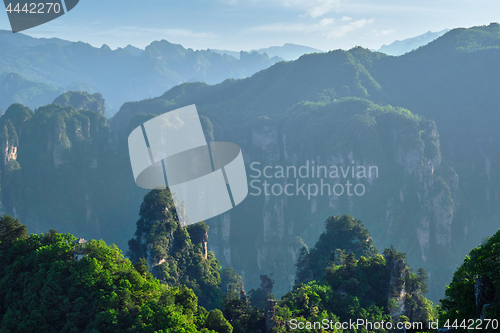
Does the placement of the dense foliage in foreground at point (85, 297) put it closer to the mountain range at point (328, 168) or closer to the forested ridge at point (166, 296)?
the forested ridge at point (166, 296)

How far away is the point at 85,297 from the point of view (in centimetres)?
3011

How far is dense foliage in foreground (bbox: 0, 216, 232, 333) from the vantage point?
1104 inches

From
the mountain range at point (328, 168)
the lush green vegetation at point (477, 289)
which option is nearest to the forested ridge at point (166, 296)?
the lush green vegetation at point (477, 289)

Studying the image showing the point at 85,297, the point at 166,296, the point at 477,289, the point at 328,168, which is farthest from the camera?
the point at 328,168

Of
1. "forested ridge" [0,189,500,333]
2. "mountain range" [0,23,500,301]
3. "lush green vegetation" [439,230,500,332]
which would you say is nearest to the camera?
"lush green vegetation" [439,230,500,332]

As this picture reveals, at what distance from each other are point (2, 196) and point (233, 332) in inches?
3385

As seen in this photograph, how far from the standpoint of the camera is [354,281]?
3822cm

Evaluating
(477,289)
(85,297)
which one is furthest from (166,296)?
(477,289)

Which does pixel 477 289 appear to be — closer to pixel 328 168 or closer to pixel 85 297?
pixel 85 297

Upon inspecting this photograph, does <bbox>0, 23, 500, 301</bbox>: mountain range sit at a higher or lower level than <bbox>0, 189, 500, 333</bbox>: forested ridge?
higher

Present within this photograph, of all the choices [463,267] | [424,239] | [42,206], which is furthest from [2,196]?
[463,267]

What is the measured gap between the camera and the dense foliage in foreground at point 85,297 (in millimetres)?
28047

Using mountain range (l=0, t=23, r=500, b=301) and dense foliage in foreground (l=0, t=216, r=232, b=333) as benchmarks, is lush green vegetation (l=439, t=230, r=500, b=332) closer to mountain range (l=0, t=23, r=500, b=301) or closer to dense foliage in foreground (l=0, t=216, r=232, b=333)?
dense foliage in foreground (l=0, t=216, r=232, b=333)

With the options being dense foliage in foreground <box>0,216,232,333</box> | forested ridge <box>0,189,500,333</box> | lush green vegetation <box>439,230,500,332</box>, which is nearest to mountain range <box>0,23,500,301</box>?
forested ridge <box>0,189,500,333</box>
